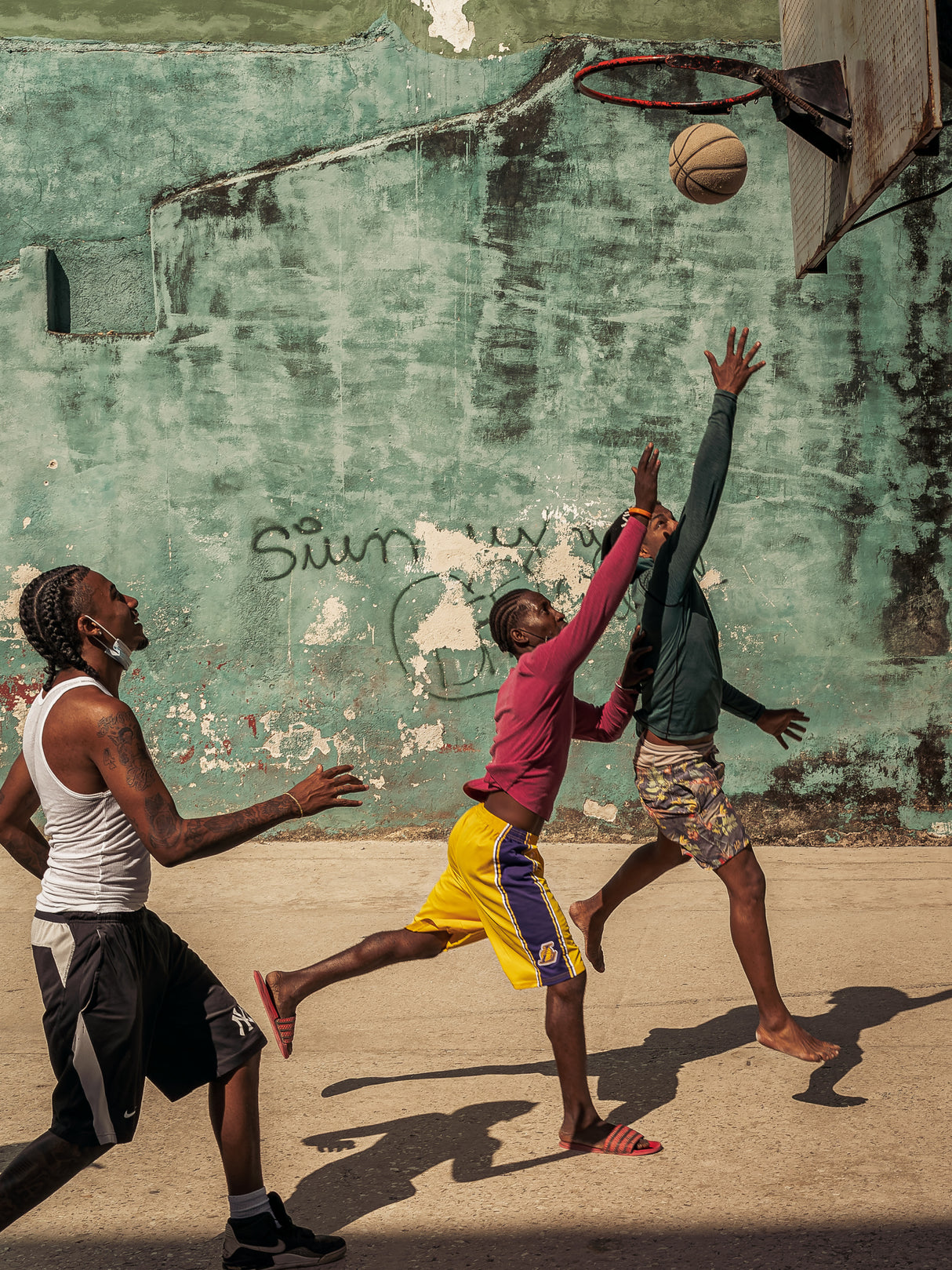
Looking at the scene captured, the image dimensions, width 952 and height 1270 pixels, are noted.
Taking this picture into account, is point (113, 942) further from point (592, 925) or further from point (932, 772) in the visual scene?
point (932, 772)

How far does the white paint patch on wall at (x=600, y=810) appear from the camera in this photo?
730 centimetres

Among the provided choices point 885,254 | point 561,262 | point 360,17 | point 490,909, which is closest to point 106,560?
point 561,262

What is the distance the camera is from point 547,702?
368cm

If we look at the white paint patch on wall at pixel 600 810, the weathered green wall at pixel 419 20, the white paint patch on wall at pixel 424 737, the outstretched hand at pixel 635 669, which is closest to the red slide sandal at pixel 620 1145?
the outstretched hand at pixel 635 669

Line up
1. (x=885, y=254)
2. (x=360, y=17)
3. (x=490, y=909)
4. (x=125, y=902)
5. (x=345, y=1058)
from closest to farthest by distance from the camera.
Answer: (x=125, y=902), (x=490, y=909), (x=345, y=1058), (x=885, y=254), (x=360, y=17)

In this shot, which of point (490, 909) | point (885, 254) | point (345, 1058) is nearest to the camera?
point (490, 909)

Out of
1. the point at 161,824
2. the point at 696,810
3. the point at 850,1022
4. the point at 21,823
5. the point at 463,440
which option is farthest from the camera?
the point at 463,440

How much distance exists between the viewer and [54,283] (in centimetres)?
750

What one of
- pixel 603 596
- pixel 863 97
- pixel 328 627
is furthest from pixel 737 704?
pixel 328 627

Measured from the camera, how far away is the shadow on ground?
113 inches

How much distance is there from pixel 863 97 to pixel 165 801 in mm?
3532

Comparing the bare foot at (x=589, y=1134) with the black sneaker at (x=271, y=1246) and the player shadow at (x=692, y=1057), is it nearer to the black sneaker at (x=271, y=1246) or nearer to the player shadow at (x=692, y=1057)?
the player shadow at (x=692, y=1057)

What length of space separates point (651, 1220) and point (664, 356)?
211 inches

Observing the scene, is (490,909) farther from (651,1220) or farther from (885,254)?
(885,254)
